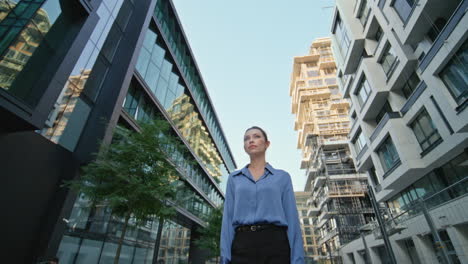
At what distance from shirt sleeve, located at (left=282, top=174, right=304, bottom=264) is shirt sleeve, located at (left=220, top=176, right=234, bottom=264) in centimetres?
57

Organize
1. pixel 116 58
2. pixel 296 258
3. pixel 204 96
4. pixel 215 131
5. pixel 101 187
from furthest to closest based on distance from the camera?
pixel 215 131, pixel 204 96, pixel 116 58, pixel 101 187, pixel 296 258

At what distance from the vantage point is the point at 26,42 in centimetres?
877

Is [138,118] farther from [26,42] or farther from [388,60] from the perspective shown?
[388,60]

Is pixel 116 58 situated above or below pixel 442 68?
above

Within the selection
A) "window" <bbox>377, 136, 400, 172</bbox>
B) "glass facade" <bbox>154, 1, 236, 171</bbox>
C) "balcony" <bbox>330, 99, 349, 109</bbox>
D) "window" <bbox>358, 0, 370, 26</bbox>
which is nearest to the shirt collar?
"window" <bbox>377, 136, 400, 172</bbox>

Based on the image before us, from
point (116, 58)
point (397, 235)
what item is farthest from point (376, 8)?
point (116, 58)

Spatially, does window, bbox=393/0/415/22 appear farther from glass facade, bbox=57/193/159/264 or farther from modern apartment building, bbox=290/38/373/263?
modern apartment building, bbox=290/38/373/263

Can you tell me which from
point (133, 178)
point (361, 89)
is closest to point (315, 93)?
point (361, 89)

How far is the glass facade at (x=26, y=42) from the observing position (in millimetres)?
8008

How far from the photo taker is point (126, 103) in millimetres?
15867

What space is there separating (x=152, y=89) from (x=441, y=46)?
1879 centimetres

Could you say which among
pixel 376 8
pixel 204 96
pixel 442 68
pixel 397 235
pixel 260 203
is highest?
pixel 204 96

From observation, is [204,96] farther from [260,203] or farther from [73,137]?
[260,203]

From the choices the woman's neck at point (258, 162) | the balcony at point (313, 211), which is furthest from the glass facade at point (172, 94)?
the balcony at point (313, 211)
